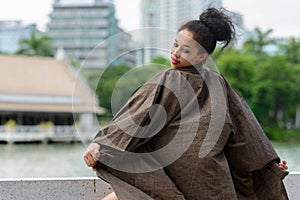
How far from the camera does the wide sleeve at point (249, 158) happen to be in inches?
78.7

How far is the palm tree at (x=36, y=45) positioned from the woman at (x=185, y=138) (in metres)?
36.8

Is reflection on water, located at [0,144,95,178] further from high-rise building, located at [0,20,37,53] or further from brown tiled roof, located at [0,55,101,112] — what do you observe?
high-rise building, located at [0,20,37,53]

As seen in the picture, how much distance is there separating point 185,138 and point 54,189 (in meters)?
0.69

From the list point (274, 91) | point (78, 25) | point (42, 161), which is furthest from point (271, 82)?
point (78, 25)

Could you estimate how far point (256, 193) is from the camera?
2.08m

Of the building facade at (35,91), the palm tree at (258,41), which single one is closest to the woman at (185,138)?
the building facade at (35,91)

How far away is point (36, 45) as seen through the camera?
38.9m

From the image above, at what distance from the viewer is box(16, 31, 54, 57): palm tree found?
38.5m

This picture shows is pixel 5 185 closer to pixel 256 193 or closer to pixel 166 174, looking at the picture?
pixel 166 174

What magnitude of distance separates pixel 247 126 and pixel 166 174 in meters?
0.32

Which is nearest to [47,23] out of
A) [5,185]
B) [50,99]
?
[50,99]

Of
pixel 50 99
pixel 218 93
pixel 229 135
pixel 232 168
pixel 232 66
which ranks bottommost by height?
pixel 50 99

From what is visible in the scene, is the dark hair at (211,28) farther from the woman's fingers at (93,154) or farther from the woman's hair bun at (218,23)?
the woman's fingers at (93,154)

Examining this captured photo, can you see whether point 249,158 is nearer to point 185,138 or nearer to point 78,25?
point 185,138
